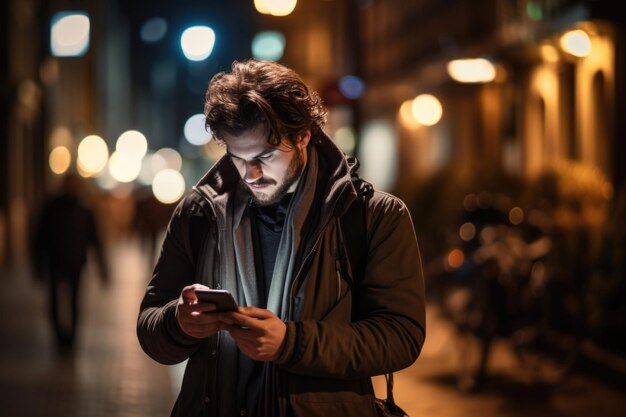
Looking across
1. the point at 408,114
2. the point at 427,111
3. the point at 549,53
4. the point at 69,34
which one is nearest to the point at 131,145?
the point at 69,34

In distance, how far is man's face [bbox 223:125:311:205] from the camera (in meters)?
3.30

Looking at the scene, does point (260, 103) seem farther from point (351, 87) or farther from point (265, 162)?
point (351, 87)

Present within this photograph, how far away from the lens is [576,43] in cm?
1841

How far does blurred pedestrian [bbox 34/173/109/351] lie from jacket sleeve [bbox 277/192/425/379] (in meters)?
10.6

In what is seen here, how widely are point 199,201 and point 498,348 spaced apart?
1042 cm

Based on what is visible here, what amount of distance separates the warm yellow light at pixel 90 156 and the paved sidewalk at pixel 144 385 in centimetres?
3286

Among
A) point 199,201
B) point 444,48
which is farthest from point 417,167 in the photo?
point 199,201

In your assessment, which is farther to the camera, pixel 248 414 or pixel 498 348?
pixel 498 348

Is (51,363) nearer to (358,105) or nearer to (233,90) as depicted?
(358,105)

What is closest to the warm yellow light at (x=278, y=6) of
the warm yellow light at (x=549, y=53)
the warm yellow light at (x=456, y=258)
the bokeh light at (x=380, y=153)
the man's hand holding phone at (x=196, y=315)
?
the warm yellow light at (x=549, y=53)

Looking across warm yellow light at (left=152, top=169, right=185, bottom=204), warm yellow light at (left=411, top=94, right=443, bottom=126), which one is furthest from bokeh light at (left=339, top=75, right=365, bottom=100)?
warm yellow light at (left=152, top=169, right=185, bottom=204)

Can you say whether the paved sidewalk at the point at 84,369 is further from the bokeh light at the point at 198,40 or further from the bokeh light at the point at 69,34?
the bokeh light at the point at 69,34

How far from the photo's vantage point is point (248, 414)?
132 inches

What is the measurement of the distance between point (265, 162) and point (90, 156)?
1836 inches
